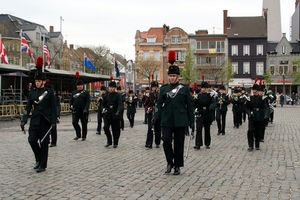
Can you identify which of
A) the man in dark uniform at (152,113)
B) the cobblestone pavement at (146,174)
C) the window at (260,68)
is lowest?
the cobblestone pavement at (146,174)

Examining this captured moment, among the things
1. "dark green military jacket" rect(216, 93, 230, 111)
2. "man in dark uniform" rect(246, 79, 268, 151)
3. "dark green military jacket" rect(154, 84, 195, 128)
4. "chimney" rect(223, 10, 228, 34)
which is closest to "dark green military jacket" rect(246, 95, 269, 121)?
"man in dark uniform" rect(246, 79, 268, 151)

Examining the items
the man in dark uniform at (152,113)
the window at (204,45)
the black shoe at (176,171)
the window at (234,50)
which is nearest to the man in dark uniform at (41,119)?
the black shoe at (176,171)

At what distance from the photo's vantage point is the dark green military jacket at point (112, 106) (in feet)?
38.9

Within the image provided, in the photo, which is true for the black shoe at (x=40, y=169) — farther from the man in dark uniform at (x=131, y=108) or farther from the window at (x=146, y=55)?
the window at (x=146, y=55)

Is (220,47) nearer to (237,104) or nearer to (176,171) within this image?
(237,104)

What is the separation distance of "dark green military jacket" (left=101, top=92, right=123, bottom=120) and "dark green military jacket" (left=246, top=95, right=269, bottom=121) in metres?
3.61

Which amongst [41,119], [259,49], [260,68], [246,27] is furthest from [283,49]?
[41,119]

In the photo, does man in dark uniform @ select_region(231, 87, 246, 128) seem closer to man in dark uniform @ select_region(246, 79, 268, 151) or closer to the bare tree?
man in dark uniform @ select_region(246, 79, 268, 151)

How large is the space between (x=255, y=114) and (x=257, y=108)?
8.0 inches

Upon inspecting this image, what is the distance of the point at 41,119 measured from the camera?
27.7 ft

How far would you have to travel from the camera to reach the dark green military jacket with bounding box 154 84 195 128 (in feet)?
25.7

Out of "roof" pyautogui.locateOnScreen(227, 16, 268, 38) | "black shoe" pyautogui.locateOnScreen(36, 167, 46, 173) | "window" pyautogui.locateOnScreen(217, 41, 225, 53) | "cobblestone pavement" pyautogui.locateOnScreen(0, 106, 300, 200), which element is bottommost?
"cobblestone pavement" pyautogui.locateOnScreen(0, 106, 300, 200)

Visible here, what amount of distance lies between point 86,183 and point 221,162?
3481mm

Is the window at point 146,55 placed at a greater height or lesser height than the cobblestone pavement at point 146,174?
greater
